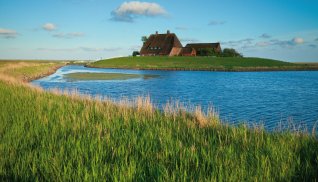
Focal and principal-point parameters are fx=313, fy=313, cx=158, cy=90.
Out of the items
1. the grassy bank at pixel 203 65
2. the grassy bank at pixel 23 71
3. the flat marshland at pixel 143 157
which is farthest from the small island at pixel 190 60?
the flat marshland at pixel 143 157

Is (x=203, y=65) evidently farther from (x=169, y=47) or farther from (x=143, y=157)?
(x=143, y=157)

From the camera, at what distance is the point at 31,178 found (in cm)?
569

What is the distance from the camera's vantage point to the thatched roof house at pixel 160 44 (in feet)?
340

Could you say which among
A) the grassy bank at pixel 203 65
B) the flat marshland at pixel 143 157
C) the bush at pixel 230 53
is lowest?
the flat marshland at pixel 143 157

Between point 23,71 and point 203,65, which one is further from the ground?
point 203,65

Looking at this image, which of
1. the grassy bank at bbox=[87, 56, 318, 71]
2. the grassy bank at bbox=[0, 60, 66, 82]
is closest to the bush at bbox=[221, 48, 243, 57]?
the grassy bank at bbox=[87, 56, 318, 71]

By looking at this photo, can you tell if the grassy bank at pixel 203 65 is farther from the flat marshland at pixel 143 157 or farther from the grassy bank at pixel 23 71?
the flat marshland at pixel 143 157

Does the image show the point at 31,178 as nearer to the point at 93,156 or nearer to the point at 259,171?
the point at 93,156

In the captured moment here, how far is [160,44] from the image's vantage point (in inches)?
4173

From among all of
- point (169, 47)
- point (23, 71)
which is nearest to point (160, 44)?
point (169, 47)

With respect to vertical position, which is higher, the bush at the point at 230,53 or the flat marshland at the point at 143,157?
the bush at the point at 230,53

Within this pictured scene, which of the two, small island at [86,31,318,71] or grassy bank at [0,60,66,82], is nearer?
grassy bank at [0,60,66,82]

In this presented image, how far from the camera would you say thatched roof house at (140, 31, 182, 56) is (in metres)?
104

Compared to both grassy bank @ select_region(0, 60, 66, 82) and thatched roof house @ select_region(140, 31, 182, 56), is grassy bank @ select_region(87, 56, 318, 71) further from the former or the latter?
grassy bank @ select_region(0, 60, 66, 82)
